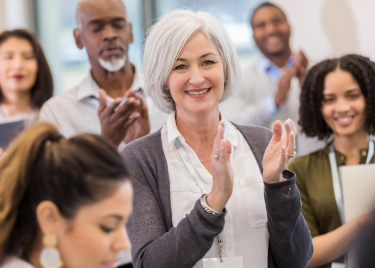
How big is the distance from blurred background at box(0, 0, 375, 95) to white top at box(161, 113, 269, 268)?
1.81 m

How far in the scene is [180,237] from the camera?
1430mm

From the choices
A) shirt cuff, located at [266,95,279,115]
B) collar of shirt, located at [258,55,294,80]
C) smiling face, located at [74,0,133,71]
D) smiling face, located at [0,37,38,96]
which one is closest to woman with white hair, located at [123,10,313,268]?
smiling face, located at [74,0,133,71]

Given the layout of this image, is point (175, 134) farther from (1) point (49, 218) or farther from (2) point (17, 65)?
(2) point (17, 65)

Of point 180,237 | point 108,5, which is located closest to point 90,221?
point 180,237

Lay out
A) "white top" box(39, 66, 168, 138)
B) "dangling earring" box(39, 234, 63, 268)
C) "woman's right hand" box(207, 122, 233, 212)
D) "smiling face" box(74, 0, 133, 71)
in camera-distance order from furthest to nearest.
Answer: "smiling face" box(74, 0, 133, 71) < "white top" box(39, 66, 168, 138) < "woman's right hand" box(207, 122, 233, 212) < "dangling earring" box(39, 234, 63, 268)

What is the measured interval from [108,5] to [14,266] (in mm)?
1961

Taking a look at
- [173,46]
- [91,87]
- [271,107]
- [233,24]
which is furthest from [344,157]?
[233,24]

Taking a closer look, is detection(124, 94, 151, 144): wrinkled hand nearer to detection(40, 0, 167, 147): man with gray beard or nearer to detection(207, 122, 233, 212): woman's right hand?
detection(40, 0, 167, 147): man with gray beard

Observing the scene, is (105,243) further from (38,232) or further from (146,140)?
(146,140)

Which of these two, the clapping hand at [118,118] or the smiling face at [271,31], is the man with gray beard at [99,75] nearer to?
the clapping hand at [118,118]

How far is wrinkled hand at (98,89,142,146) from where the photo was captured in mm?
2299

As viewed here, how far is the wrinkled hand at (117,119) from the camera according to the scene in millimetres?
2299

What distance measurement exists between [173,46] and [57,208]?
80 centimetres

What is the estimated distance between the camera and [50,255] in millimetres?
1058
